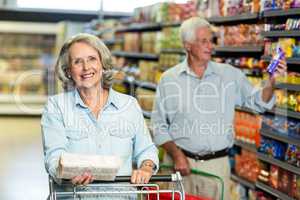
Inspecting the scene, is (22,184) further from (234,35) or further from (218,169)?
(218,169)

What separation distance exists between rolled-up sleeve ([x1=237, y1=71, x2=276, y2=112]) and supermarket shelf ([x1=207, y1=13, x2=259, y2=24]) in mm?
1033

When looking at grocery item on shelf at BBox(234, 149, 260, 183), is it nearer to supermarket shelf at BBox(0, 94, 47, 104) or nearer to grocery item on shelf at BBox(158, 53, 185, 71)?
grocery item on shelf at BBox(158, 53, 185, 71)

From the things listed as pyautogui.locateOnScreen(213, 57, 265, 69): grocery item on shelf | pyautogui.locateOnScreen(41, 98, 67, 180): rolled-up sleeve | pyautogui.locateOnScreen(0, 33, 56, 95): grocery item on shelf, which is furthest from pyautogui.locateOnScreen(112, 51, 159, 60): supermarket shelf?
pyautogui.locateOnScreen(41, 98, 67, 180): rolled-up sleeve

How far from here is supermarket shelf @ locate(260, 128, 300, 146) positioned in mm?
4527

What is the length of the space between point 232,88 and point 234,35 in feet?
5.21

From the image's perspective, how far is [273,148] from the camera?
4.98 m

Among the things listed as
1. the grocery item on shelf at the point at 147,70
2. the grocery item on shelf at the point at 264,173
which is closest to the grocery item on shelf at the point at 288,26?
the grocery item on shelf at the point at 264,173

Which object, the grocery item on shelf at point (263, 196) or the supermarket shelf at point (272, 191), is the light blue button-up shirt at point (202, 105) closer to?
the supermarket shelf at point (272, 191)

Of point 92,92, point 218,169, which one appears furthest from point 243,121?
point 92,92

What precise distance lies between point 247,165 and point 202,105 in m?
1.79

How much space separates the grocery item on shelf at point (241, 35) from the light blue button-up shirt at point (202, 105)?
1.06 metres

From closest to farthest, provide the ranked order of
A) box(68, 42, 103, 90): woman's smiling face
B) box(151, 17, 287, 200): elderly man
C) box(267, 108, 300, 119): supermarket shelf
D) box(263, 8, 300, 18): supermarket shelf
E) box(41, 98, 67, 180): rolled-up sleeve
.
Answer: box(41, 98, 67, 180): rolled-up sleeve
box(68, 42, 103, 90): woman's smiling face
box(151, 17, 287, 200): elderly man
box(263, 8, 300, 18): supermarket shelf
box(267, 108, 300, 119): supermarket shelf

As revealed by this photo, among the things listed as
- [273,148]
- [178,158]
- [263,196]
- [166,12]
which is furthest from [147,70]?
[178,158]

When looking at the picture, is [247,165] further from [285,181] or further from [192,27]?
[192,27]
